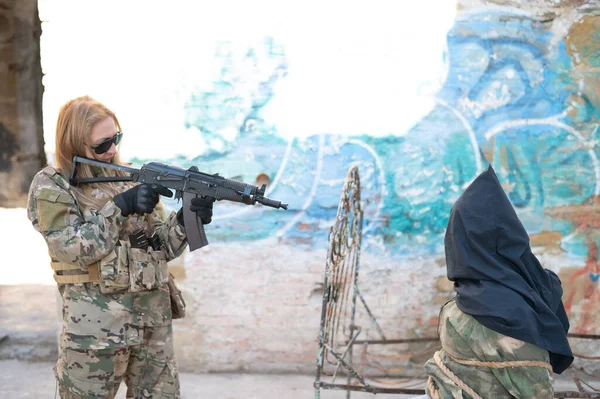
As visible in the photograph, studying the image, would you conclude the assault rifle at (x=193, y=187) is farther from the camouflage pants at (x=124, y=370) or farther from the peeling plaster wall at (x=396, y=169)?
the peeling plaster wall at (x=396, y=169)

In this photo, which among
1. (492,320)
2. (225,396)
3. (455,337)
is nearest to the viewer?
(492,320)

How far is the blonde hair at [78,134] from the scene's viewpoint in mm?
2420

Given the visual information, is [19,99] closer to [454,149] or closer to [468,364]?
[454,149]

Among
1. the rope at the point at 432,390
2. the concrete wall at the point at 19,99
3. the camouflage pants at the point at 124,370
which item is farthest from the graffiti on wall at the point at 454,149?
the concrete wall at the point at 19,99

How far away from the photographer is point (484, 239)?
1923 mm

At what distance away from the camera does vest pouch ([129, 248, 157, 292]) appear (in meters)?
2.40

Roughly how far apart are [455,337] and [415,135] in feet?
7.41

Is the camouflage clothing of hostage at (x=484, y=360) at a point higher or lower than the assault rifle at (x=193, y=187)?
lower

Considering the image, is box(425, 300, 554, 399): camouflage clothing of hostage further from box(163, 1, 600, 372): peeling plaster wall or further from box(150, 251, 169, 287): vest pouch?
box(163, 1, 600, 372): peeling plaster wall

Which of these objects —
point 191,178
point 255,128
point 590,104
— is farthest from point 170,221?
point 590,104

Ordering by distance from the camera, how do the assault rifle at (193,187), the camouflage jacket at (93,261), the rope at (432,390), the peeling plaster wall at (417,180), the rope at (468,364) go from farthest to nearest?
the peeling plaster wall at (417,180), the assault rifle at (193,187), the camouflage jacket at (93,261), the rope at (432,390), the rope at (468,364)

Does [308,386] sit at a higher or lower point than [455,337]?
lower

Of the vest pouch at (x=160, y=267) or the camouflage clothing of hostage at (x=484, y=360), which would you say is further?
the vest pouch at (x=160, y=267)

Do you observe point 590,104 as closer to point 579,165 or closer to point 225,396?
point 579,165
